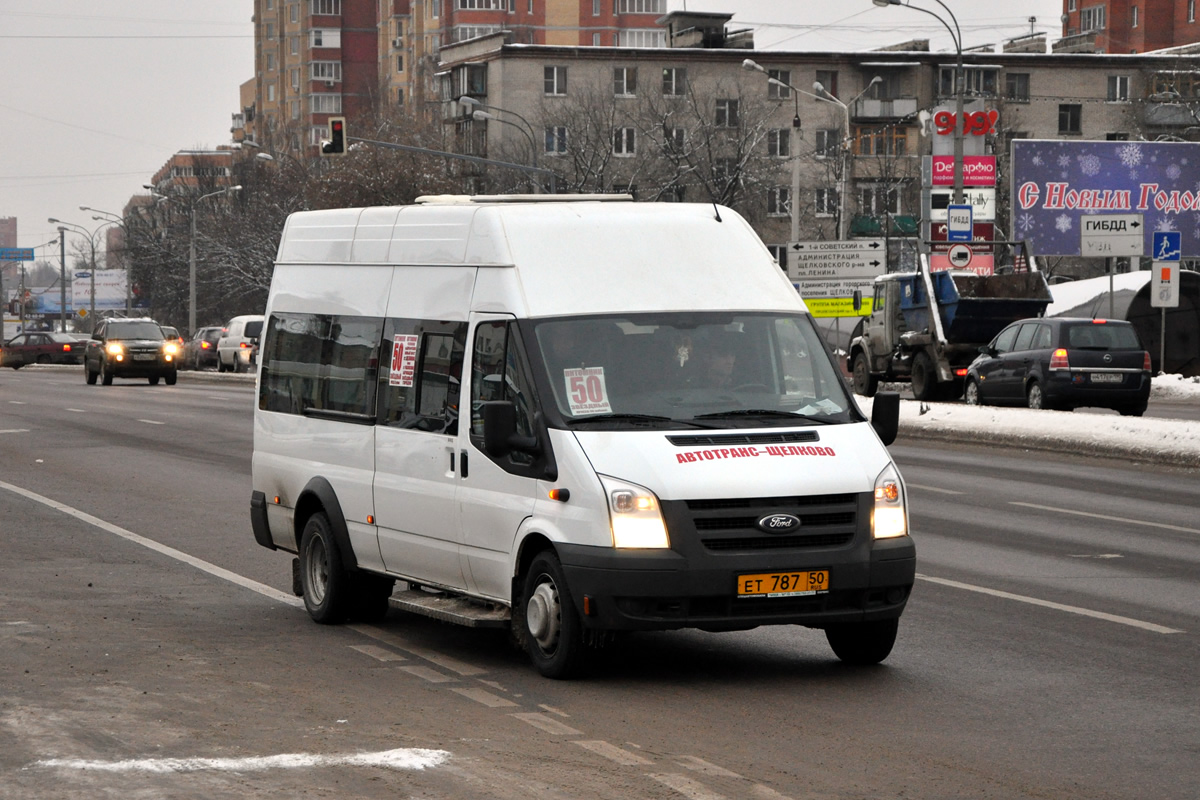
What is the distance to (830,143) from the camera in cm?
9700

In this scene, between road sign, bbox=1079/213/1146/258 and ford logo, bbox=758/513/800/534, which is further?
road sign, bbox=1079/213/1146/258

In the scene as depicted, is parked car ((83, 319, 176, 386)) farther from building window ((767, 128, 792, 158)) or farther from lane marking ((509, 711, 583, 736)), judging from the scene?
building window ((767, 128, 792, 158))

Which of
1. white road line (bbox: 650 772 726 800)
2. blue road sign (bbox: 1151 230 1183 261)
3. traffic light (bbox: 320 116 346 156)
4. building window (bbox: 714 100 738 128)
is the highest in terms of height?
building window (bbox: 714 100 738 128)

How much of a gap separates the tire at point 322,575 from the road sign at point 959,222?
34.4 meters

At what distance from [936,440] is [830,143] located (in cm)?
7073

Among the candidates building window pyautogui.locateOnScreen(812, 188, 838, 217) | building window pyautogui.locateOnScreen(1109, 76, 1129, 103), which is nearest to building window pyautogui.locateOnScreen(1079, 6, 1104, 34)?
building window pyautogui.locateOnScreen(1109, 76, 1129, 103)

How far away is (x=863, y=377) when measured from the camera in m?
41.7

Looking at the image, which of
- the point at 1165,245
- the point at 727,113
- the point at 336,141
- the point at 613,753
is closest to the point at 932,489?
the point at 613,753

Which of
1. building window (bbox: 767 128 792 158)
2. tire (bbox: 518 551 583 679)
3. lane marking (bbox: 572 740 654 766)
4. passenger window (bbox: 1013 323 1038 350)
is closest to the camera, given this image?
lane marking (bbox: 572 740 654 766)

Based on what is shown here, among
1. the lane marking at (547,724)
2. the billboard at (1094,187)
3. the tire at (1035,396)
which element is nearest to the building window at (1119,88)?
the billboard at (1094,187)

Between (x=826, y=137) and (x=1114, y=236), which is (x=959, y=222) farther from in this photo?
(x=826, y=137)

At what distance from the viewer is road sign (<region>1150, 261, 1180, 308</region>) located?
38594 millimetres

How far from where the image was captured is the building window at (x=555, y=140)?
3599 inches

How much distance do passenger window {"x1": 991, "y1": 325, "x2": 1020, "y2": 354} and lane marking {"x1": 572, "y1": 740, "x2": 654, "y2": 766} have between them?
26.3 metres
